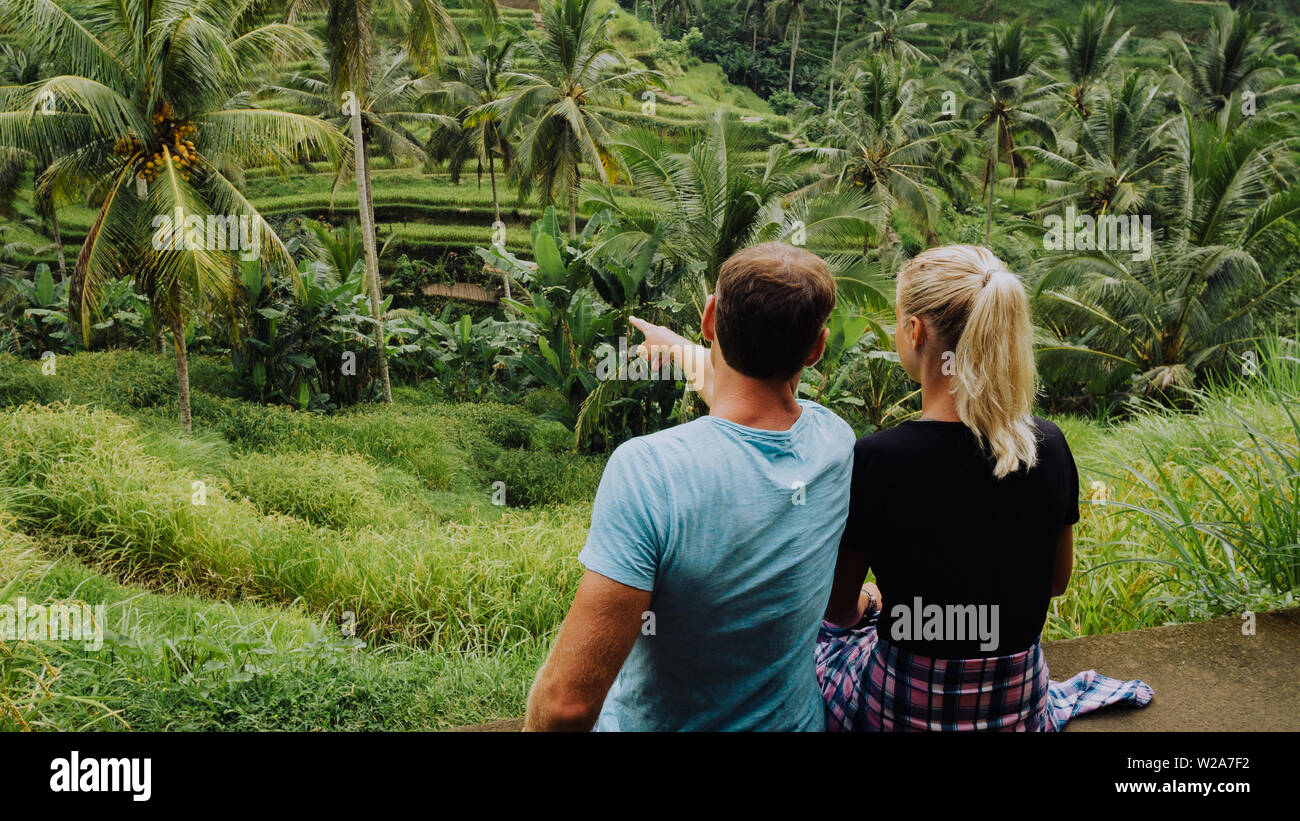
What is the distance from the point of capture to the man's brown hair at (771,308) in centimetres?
147

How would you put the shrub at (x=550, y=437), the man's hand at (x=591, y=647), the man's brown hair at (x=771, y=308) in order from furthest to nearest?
the shrub at (x=550, y=437) < the man's brown hair at (x=771, y=308) < the man's hand at (x=591, y=647)

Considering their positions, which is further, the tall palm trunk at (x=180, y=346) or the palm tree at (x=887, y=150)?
the palm tree at (x=887, y=150)

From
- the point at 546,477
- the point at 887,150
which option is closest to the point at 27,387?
the point at 546,477

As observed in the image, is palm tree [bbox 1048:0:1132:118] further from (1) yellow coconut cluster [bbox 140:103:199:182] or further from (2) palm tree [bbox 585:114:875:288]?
(1) yellow coconut cluster [bbox 140:103:199:182]

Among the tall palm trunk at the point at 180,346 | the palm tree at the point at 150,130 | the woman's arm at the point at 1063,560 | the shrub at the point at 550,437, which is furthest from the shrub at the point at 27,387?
the woman's arm at the point at 1063,560

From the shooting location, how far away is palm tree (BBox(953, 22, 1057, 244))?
31.8m

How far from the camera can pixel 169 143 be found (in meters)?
10.7

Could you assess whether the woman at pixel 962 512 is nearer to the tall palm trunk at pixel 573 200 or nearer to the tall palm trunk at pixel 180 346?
the tall palm trunk at pixel 180 346

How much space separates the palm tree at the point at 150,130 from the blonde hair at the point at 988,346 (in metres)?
10.2

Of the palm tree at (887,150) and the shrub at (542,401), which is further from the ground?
the palm tree at (887,150)

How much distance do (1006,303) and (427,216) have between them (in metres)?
37.9

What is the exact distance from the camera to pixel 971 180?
115 feet

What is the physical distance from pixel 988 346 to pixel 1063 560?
0.68m
